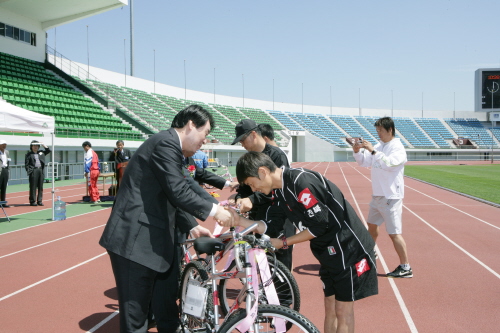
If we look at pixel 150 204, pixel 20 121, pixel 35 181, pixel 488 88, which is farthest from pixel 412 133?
pixel 150 204

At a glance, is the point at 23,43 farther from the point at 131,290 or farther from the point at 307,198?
the point at 307,198

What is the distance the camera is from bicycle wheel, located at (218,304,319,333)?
2.38m

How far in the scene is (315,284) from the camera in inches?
215

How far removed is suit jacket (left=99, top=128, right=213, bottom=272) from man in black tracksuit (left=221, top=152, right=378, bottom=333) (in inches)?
15.9

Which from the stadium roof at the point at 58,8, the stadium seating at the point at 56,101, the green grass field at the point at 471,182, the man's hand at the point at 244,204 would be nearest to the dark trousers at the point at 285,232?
the man's hand at the point at 244,204

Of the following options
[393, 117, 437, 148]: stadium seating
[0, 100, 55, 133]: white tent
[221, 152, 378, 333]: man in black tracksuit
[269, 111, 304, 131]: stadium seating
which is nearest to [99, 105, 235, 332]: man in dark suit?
[221, 152, 378, 333]: man in black tracksuit

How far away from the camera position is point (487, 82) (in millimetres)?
47469

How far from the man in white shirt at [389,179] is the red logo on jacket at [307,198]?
2781 mm

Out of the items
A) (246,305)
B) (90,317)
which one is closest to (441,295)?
(246,305)

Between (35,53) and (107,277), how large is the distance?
29.2m

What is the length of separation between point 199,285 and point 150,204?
2.76ft

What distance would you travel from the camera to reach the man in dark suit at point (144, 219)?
104 inches

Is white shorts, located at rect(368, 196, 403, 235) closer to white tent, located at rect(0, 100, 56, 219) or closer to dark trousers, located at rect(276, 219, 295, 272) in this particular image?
dark trousers, located at rect(276, 219, 295, 272)

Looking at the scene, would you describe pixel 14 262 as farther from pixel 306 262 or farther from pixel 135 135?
pixel 135 135
